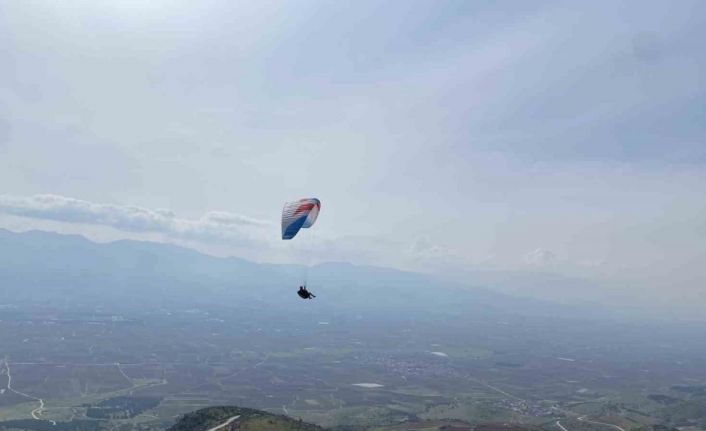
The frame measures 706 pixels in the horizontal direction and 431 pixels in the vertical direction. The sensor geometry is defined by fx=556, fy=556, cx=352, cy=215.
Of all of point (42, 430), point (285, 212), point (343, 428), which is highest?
point (285, 212)

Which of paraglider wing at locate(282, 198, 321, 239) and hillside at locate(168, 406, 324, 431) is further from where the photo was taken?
hillside at locate(168, 406, 324, 431)

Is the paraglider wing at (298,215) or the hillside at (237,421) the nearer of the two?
the paraglider wing at (298,215)

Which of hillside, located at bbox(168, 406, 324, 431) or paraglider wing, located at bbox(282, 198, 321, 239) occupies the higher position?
paraglider wing, located at bbox(282, 198, 321, 239)

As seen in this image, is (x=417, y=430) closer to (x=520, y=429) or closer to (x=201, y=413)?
(x=520, y=429)

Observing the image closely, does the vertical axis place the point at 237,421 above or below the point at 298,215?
below

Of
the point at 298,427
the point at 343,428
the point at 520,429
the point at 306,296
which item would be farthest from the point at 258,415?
the point at 520,429

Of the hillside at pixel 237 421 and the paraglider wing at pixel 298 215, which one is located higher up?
Result: the paraglider wing at pixel 298 215

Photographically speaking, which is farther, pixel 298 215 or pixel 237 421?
pixel 237 421

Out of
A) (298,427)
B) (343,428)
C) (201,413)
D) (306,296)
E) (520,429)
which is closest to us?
(306,296)
